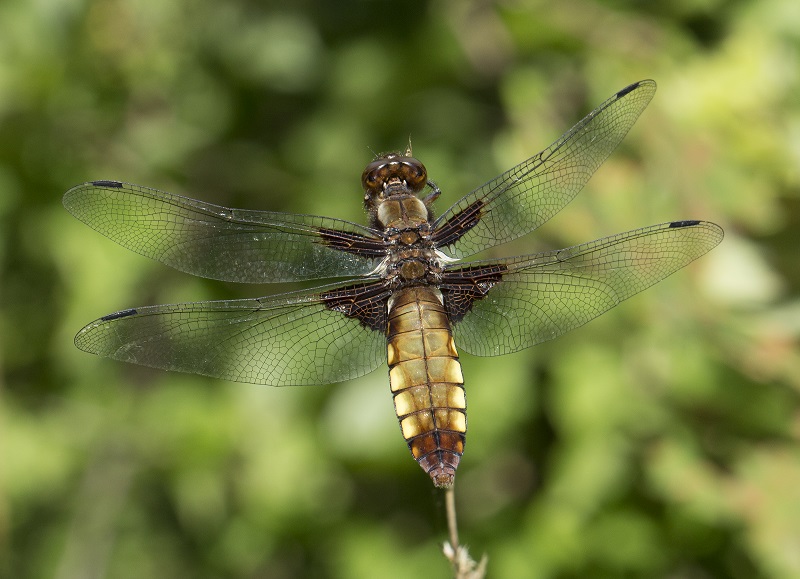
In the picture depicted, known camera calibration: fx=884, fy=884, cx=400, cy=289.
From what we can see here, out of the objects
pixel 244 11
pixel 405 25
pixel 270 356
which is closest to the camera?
pixel 270 356

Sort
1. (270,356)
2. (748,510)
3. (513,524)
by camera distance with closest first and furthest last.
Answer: (270,356), (748,510), (513,524)

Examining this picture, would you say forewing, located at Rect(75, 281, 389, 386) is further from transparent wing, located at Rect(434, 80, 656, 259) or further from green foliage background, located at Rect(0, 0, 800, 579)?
green foliage background, located at Rect(0, 0, 800, 579)

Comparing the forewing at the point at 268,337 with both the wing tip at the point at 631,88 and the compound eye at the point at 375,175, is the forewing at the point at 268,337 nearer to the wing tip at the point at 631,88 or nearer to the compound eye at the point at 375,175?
the compound eye at the point at 375,175

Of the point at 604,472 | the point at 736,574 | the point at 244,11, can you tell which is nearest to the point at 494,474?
the point at 604,472

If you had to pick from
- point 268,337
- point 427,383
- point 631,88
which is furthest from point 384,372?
point 631,88

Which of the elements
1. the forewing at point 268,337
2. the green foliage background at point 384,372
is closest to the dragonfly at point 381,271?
the forewing at point 268,337

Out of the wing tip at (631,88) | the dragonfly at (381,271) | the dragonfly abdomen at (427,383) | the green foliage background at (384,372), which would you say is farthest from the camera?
the green foliage background at (384,372)

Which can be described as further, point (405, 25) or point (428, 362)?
point (405, 25)

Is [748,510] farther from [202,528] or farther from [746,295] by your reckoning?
[202,528]
